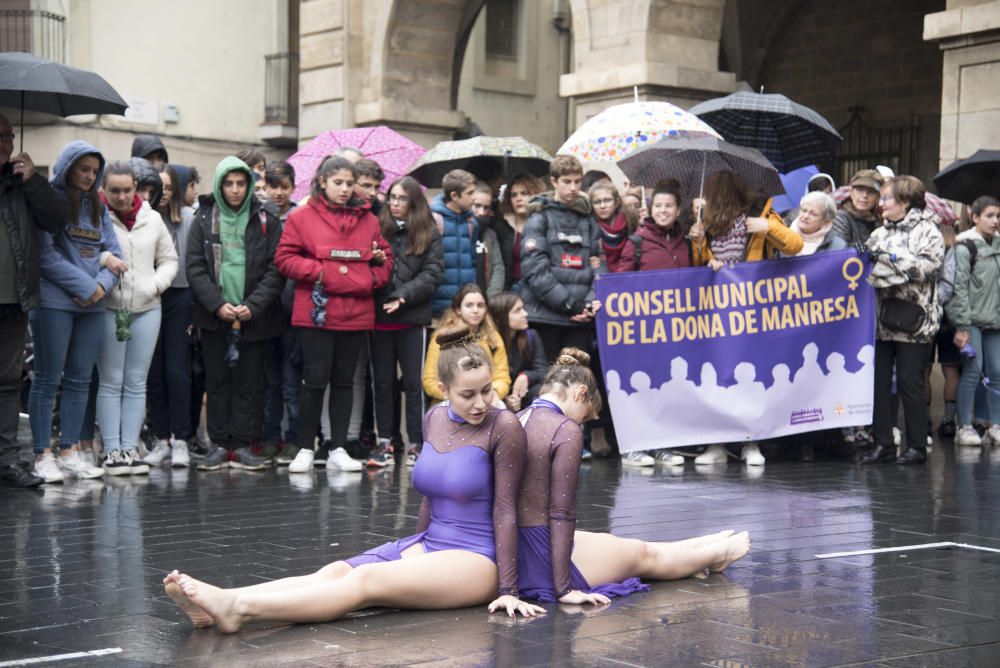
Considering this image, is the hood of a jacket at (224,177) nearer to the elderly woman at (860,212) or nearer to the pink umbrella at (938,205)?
the elderly woman at (860,212)

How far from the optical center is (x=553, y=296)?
11.3 meters

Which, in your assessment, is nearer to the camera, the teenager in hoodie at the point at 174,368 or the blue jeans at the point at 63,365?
the blue jeans at the point at 63,365

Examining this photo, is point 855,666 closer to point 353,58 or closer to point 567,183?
point 567,183

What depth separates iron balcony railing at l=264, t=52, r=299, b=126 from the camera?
98.1ft

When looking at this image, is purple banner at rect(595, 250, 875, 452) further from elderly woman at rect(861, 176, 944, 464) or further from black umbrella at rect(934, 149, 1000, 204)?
black umbrella at rect(934, 149, 1000, 204)

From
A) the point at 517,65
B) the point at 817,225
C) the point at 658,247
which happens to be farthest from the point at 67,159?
the point at 517,65

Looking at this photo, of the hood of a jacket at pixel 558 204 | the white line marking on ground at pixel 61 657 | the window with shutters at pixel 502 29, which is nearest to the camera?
the white line marking on ground at pixel 61 657

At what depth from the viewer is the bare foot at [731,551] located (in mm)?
6648

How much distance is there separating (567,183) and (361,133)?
3747 millimetres

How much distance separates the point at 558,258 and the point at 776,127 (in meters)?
2.50

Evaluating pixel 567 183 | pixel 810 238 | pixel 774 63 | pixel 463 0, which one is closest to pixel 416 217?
pixel 567 183

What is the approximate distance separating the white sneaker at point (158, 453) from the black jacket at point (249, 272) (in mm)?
951

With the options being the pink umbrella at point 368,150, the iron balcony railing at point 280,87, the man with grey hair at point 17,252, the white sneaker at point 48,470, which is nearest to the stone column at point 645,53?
the pink umbrella at point 368,150

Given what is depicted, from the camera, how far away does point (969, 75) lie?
44.7 ft
